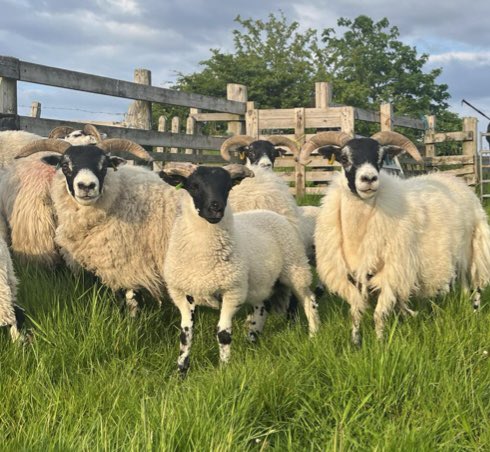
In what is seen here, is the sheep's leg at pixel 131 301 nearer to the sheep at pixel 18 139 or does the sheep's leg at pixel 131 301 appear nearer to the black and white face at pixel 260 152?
the sheep at pixel 18 139

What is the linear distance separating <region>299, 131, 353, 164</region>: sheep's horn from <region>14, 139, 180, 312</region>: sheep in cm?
129

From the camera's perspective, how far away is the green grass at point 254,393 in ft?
8.94

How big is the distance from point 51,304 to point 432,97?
4094 centimetres

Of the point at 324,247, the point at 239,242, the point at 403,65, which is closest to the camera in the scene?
the point at 239,242

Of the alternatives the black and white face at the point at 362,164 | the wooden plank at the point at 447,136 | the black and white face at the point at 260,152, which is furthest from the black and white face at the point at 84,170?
the wooden plank at the point at 447,136

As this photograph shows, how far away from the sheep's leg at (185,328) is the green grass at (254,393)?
124 mm

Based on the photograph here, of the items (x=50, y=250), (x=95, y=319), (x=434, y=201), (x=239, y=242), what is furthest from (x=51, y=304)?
(x=434, y=201)

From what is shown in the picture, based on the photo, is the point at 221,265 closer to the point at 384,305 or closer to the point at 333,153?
the point at 384,305

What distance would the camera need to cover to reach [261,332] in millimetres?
4922

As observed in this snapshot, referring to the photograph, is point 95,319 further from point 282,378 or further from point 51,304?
point 282,378

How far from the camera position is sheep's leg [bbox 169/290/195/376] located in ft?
13.8

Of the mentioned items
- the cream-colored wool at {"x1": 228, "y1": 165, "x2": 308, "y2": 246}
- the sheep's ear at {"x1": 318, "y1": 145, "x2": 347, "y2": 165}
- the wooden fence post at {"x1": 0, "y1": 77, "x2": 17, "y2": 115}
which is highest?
the wooden fence post at {"x1": 0, "y1": 77, "x2": 17, "y2": 115}

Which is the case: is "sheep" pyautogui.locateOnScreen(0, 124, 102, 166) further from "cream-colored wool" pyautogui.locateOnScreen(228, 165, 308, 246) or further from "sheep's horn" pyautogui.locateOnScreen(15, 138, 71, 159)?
"cream-colored wool" pyautogui.locateOnScreen(228, 165, 308, 246)

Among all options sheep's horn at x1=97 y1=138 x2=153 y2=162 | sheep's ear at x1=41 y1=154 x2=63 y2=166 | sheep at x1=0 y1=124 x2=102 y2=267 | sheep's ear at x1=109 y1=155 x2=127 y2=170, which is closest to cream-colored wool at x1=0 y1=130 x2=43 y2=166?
sheep at x1=0 y1=124 x2=102 y2=267
